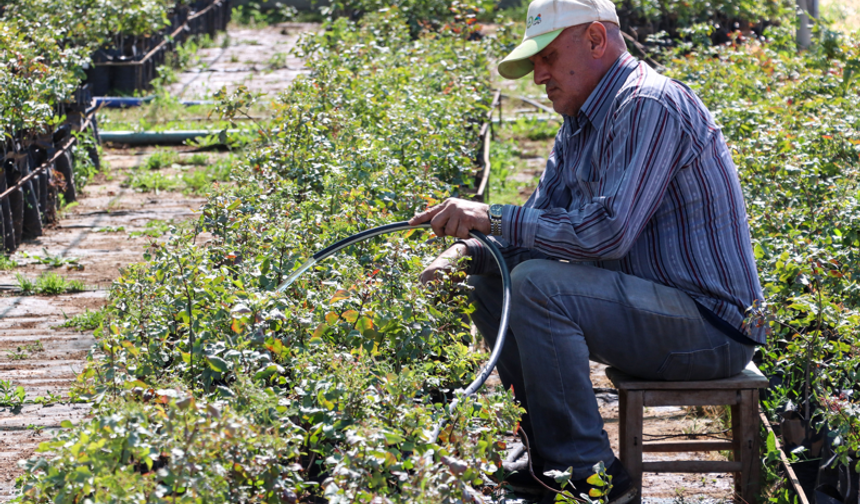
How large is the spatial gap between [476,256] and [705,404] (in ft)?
2.92

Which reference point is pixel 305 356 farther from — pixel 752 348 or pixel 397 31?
pixel 397 31

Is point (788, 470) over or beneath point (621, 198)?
beneath

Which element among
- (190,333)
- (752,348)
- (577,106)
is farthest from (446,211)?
(752,348)

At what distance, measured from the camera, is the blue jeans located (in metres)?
2.71

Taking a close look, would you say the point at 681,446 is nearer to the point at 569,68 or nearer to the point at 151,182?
the point at 569,68

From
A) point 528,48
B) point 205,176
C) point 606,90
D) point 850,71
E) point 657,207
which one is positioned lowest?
point 205,176

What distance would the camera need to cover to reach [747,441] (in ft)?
9.20

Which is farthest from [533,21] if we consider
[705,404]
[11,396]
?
[11,396]

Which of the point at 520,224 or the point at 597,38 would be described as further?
the point at 597,38

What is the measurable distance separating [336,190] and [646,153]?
1.39 m

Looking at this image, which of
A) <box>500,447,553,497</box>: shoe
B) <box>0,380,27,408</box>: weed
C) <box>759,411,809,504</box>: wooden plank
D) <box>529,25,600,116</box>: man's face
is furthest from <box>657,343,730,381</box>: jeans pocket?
<box>0,380,27,408</box>: weed

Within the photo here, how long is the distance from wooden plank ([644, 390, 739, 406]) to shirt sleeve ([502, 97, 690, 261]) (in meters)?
0.45

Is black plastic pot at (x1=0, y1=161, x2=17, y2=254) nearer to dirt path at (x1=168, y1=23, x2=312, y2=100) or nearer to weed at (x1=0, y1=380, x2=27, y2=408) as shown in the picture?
weed at (x1=0, y1=380, x2=27, y2=408)

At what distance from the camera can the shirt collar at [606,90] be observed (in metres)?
2.90
